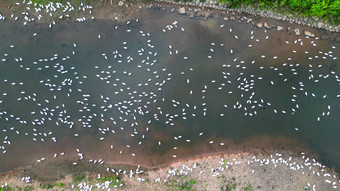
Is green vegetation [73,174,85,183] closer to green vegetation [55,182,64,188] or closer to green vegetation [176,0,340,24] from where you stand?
green vegetation [55,182,64,188]

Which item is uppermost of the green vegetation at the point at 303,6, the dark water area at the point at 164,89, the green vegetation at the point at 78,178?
the green vegetation at the point at 303,6

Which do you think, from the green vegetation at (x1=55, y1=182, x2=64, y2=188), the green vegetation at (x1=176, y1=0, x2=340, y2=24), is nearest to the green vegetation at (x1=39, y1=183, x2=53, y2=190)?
the green vegetation at (x1=55, y1=182, x2=64, y2=188)

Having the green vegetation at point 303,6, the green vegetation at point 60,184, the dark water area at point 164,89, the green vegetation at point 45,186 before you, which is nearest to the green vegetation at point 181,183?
the dark water area at point 164,89

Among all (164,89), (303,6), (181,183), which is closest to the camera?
(303,6)

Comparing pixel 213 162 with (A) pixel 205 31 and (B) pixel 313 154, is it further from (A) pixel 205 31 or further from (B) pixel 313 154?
(A) pixel 205 31

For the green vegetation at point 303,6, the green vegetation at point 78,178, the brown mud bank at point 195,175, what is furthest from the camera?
the green vegetation at point 78,178

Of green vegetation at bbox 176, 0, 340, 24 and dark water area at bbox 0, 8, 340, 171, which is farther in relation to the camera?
dark water area at bbox 0, 8, 340, 171

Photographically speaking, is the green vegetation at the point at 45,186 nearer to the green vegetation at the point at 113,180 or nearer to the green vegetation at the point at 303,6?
the green vegetation at the point at 113,180

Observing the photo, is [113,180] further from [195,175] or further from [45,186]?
[195,175]

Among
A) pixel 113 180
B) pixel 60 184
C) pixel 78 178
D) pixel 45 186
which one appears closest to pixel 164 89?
pixel 113 180
